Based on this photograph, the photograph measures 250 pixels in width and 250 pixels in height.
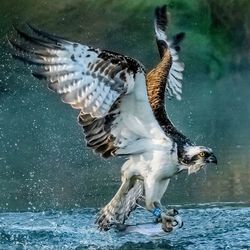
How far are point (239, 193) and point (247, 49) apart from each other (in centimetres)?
1159

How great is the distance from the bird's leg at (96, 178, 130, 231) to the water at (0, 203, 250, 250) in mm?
72

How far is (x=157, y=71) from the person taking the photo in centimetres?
780

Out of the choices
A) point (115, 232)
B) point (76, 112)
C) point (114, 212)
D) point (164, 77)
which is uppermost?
point (164, 77)

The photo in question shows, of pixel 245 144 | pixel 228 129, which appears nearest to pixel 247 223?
pixel 245 144

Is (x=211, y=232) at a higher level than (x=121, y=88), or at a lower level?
lower

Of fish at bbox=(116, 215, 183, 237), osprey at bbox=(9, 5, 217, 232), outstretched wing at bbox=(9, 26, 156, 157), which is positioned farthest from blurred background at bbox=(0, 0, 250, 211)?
outstretched wing at bbox=(9, 26, 156, 157)

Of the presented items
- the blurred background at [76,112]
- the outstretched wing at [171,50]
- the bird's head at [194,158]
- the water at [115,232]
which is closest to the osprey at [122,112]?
the bird's head at [194,158]

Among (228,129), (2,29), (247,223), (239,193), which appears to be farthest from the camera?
(2,29)

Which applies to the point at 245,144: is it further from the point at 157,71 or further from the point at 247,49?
the point at 247,49

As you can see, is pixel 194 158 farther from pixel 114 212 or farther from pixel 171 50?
pixel 171 50

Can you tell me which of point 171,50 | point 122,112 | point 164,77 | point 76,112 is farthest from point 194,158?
point 76,112

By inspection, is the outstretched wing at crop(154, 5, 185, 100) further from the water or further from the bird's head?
the bird's head

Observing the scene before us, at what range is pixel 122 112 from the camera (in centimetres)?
700

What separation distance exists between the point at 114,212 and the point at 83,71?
1019 millimetres
